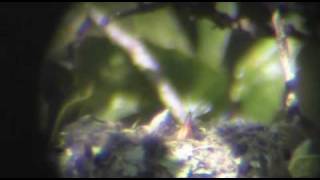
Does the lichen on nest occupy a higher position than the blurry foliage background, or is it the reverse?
the blurry foliage background

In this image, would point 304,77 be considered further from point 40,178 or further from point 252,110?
point 40,178

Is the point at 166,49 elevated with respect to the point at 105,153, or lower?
elevated

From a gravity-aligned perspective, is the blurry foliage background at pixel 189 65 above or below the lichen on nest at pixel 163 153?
above

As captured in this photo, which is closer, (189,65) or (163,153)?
(163,153)

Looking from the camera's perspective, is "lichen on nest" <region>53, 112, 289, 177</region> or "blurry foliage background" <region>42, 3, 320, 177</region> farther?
"blurry foliage background" <region>42, 3, 320, 177</region>

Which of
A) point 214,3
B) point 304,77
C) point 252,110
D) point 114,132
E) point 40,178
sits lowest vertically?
point 40,178

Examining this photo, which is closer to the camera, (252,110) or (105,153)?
(105,153)

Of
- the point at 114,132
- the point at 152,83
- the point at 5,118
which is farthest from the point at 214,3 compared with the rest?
the point at 5,118

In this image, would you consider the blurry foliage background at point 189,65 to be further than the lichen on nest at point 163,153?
Yes
